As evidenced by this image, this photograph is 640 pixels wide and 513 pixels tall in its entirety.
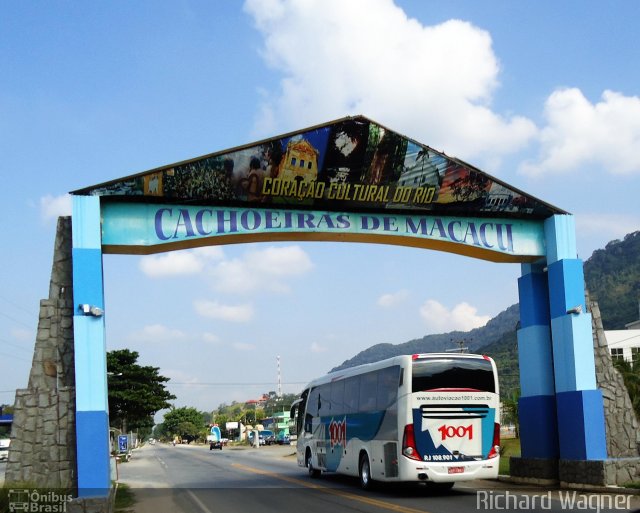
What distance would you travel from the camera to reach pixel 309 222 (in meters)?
18.1

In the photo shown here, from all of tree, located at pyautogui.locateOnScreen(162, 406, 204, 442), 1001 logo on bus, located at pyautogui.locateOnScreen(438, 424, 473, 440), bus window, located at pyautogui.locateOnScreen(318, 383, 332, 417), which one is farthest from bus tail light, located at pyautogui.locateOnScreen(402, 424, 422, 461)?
tree, located at pyautogui.locateOnScreen(162, 406, 204, 442)

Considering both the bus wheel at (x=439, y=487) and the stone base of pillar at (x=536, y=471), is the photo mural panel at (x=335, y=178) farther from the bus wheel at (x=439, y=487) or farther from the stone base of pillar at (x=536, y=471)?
the bus wheel at (x=439, y=487)

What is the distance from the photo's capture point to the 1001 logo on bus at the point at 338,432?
68.9 feet

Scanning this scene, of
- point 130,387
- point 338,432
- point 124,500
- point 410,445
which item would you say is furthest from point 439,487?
point 130,387

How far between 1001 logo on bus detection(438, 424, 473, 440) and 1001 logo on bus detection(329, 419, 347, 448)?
461 cm

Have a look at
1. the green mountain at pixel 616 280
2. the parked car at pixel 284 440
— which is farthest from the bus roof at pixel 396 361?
the green mountain at pixel 616 280

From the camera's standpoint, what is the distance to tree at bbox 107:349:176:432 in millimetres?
59716

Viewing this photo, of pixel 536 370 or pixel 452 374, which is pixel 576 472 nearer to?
pixel 536 370

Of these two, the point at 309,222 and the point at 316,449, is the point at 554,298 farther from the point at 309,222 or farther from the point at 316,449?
the point at 316,449

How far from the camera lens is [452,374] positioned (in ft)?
56.4

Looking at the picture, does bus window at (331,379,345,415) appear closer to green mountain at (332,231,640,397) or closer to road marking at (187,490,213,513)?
road marking at (187,490,213,513)

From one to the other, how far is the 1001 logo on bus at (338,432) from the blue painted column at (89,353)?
25.0ft

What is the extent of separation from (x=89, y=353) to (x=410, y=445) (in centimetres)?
708

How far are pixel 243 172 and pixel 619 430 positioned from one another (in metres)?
11.2
